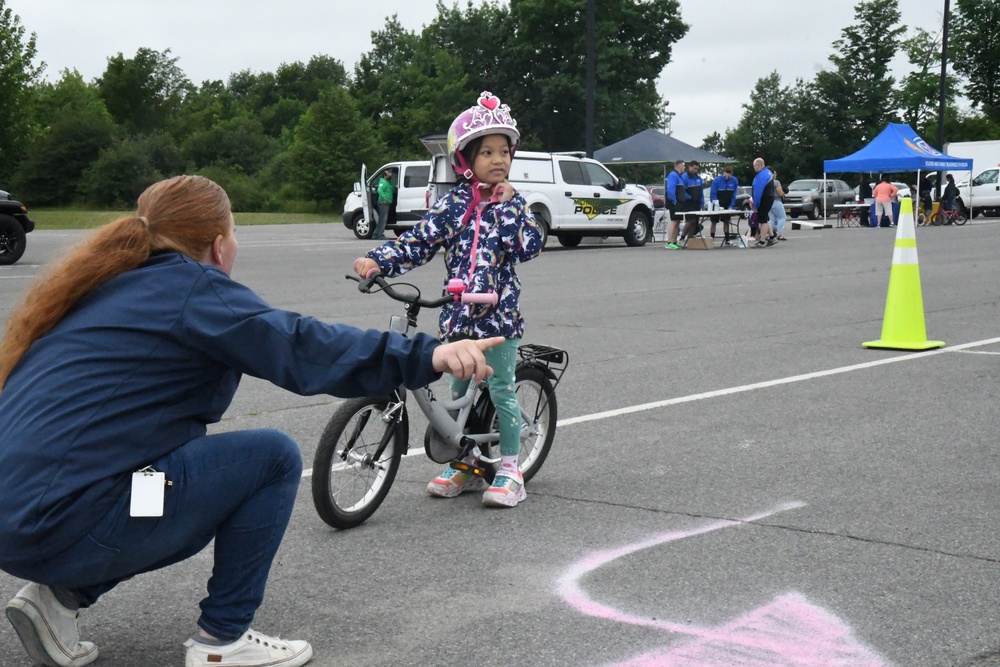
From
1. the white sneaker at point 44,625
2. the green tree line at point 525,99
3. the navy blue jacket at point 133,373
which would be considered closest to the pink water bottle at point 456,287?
the navy blue jacket at point 133,373

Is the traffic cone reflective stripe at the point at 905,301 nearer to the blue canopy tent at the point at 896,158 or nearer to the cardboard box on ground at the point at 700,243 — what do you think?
the cardboard box on ground at the point at 700,243

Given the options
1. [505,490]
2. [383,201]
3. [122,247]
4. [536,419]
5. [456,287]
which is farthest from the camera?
[383,201]

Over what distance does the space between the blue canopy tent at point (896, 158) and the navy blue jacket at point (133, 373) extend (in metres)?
35.2

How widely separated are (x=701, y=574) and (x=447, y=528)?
108 centimetres

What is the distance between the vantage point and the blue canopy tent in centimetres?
3641

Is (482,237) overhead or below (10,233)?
overhead

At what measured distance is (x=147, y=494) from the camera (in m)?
3.01

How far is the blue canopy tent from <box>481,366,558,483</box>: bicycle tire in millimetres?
32707

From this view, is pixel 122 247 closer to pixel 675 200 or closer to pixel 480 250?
pixel 480 250

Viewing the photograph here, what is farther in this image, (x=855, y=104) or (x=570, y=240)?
(x=855, y=104)

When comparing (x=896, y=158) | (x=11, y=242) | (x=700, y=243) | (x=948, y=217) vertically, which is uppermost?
(x=896, y=158)

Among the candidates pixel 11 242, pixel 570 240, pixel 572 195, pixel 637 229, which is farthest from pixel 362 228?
pixel 11 242

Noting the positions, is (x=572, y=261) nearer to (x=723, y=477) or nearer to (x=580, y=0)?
(x=723, y=477)

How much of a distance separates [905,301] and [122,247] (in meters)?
Result: 8.06
